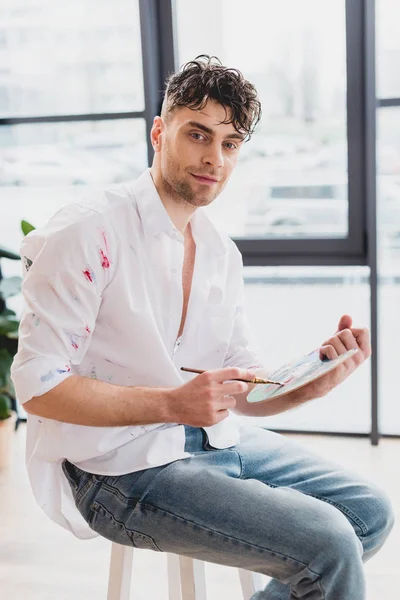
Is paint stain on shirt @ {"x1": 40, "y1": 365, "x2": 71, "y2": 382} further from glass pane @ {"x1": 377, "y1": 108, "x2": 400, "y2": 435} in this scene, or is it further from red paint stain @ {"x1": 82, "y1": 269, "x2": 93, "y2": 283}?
glass pane @ {"x1": 377, "y1": 108, "x2": 400, "y2": 435}

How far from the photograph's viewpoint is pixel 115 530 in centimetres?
149

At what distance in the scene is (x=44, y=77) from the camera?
3453mm

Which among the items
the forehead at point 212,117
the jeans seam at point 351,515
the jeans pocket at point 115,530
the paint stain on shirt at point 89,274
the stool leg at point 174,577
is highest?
the forehead at point 212,117

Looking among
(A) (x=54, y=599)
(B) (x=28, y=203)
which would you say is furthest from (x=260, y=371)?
(B) (x=28, y=203)

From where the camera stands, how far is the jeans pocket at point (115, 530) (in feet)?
4.83

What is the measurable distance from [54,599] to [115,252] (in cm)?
114

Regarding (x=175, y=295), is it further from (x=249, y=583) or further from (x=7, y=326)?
(x=7, y=326)

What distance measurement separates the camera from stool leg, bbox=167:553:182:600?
183cm

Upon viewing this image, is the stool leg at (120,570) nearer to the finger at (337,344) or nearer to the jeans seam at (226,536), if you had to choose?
the jeans seam at (226,536)

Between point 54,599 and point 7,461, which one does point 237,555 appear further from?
point 7,461

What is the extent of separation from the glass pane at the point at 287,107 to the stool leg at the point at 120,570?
1863mm

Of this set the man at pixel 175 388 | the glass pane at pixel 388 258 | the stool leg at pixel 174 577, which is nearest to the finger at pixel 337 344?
the man at pixel 175 388

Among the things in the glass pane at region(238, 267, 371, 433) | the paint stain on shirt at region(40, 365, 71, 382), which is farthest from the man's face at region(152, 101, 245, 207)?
the glass pane at region(238, 267, 371, 433)

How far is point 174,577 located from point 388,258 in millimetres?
1798
